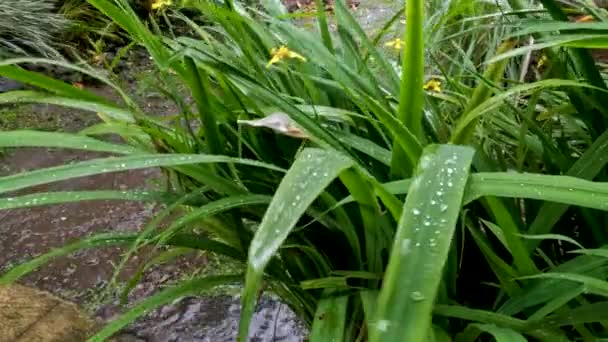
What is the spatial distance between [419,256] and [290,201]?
13 centimetres

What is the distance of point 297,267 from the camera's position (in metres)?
1.18

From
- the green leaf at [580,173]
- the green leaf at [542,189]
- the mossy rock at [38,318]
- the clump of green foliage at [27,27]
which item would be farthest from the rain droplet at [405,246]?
the clump of green foliage at [27,27]

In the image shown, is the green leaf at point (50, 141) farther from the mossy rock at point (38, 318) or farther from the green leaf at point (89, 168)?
the mossy rock at point (38, 318)

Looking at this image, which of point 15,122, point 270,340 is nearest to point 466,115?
point 270,340

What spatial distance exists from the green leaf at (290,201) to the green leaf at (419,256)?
0.09 meters

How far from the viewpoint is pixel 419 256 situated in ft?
2.12

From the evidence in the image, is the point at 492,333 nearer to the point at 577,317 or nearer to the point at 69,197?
the point at 577,317

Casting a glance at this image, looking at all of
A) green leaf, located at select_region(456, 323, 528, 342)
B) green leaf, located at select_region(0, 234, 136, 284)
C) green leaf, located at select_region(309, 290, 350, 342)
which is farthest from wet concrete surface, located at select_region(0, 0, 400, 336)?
green leaf, located at select_region(456, 323, 528, 342)

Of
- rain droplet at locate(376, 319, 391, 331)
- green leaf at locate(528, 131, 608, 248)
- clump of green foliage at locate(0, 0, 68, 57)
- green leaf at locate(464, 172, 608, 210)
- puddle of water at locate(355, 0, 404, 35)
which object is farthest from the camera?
puddle of water at locate(355, 0, 404, 35)

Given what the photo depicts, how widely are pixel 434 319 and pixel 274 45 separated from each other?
625 millimetres

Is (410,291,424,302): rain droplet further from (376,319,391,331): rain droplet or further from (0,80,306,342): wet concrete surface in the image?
(0,80,306,342): wet concrete surface

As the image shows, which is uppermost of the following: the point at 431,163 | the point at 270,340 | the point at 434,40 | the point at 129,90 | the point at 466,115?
the point at 129,90

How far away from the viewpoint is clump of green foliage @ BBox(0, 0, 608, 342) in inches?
32.1

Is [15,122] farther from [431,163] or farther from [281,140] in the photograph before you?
[431,163]
